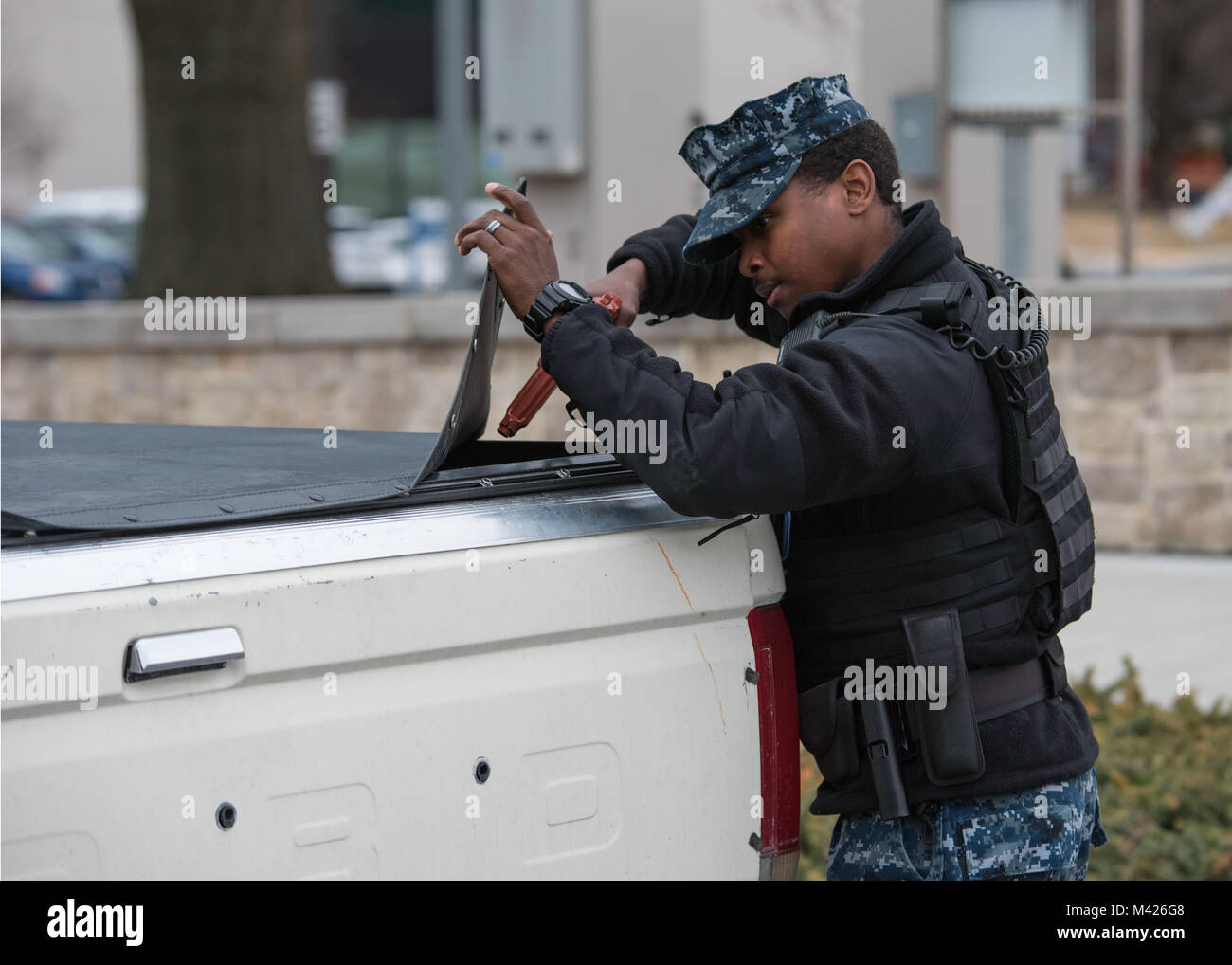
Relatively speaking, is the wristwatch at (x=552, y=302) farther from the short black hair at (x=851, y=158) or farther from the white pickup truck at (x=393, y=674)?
the short black hair at (x=851, y=158)

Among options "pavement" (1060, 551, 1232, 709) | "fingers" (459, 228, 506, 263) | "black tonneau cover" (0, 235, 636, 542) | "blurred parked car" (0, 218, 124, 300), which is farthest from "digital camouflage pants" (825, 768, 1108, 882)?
"blurred parked car" (0, 218, 124, 300)

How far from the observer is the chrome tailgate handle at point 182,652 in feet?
6.49

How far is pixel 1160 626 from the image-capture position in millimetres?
7000

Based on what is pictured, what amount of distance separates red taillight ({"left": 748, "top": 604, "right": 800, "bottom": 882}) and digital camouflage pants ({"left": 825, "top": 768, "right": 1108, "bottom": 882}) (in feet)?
0.38

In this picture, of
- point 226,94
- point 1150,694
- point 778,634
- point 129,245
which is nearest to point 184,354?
point 226,94

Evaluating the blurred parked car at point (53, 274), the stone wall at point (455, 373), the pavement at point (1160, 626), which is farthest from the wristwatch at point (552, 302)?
the blurred parked car at point (53, 274)

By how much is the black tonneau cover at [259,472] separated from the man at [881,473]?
0.59ft

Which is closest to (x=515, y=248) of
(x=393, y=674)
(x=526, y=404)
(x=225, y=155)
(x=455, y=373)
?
(x=526, y=404)

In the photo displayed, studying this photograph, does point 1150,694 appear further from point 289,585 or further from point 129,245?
point 129,245

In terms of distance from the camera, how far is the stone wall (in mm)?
7992

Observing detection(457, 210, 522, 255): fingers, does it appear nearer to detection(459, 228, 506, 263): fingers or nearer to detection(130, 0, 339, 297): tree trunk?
detection(459, 228, 506, 263): fingers

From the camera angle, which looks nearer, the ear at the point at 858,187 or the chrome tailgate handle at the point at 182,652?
the chrome tailgate handle at the point at 182,652

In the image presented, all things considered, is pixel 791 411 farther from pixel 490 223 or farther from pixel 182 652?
pixel 182 652

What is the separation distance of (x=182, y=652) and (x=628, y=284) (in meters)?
1.48
